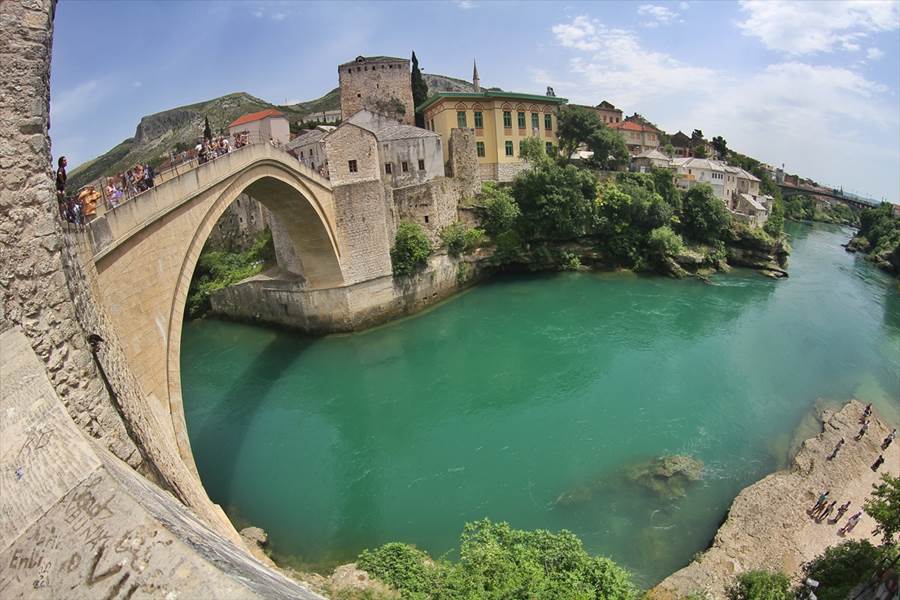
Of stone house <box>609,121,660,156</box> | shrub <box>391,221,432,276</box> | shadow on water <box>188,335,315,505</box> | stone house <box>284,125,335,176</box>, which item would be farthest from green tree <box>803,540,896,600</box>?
stone house <box>609,121,660,156</box>

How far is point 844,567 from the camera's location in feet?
29.3

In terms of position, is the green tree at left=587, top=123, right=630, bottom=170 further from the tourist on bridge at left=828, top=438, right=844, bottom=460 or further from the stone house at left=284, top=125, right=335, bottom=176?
the tourist on bridge at left=828, top=438, right=844, bottom=460

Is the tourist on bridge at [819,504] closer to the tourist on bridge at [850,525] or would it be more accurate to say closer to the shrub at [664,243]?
the tourist on bridge at [850,525]

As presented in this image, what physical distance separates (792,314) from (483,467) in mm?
20011

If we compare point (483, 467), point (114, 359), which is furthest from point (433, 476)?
point (114, 359)

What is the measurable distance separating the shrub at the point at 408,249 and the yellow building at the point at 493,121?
9.41 meters

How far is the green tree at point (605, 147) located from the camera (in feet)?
117

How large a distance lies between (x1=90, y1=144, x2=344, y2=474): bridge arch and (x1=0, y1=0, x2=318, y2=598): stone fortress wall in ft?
11.3

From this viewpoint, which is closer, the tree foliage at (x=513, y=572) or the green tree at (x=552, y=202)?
the tree foliage at (x=513, y=572)

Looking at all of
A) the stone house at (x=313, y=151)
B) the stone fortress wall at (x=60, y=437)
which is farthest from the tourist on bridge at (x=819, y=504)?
the stone house at (x=313, y=151)

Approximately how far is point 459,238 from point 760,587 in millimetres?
19623

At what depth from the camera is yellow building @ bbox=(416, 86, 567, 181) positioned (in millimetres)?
31203

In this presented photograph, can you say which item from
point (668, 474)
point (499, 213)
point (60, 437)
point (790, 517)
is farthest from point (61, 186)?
point (499, 213)

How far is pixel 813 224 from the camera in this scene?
6391 cm
